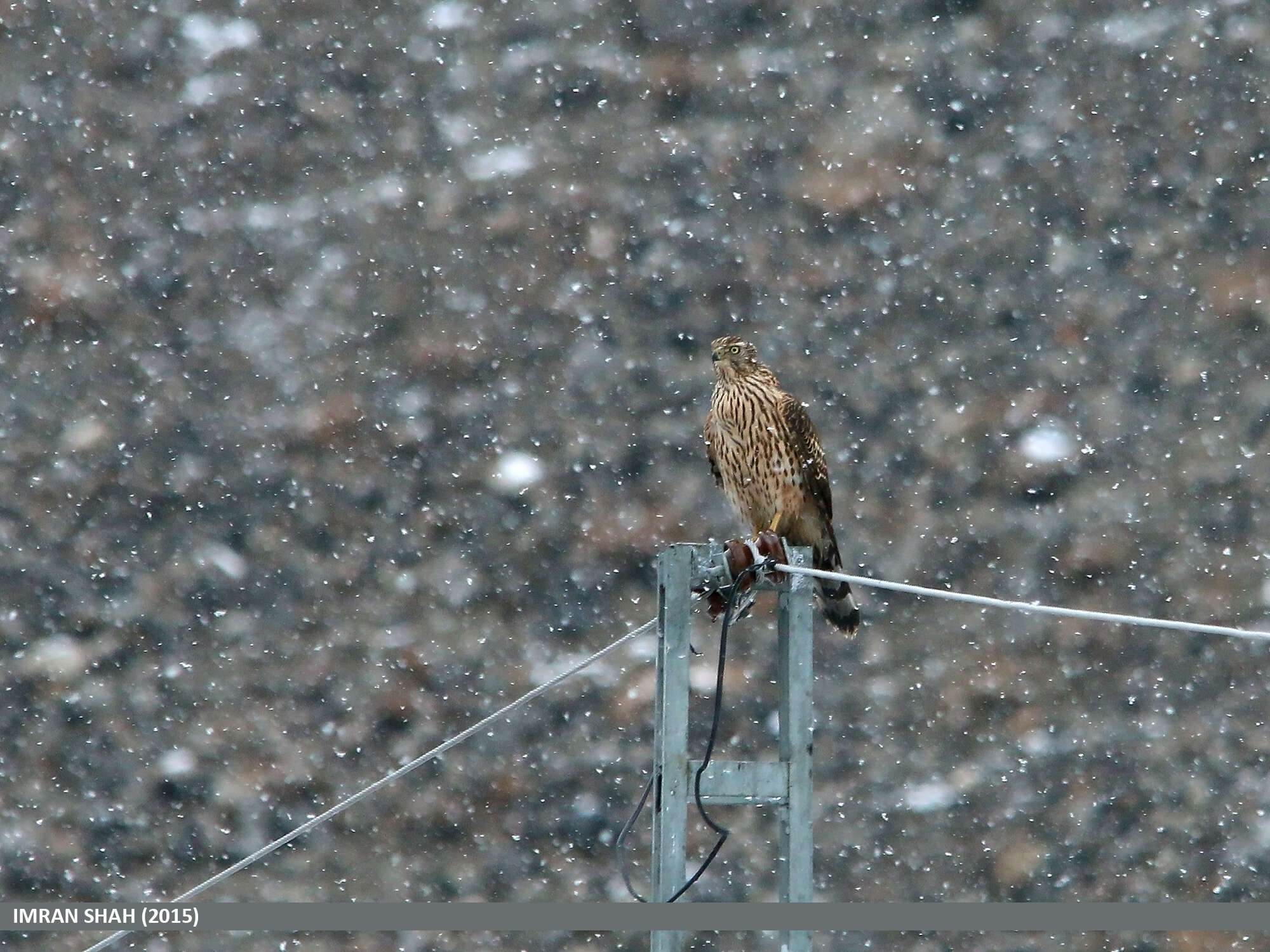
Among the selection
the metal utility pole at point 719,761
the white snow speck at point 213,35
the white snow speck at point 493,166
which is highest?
the white snow speck at point 213,35

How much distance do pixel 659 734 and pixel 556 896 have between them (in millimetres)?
3162

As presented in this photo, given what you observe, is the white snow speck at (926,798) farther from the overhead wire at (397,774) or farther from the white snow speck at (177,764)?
the white snow speck at (177,764)

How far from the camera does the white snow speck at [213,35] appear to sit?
602cm

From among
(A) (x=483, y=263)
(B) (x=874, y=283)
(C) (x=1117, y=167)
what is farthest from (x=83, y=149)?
(C) (x=1117, y=167)

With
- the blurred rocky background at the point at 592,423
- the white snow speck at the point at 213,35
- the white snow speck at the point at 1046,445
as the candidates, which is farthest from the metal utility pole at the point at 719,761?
the white snow speck at the point at 213,35

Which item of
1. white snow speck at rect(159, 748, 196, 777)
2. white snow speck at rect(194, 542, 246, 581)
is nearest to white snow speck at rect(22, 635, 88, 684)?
white snow speck at rect(159, 748, 196, 777)

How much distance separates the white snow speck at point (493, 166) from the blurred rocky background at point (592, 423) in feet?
0.08

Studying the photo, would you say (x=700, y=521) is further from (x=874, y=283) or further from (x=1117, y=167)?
(x=1117, y=167)

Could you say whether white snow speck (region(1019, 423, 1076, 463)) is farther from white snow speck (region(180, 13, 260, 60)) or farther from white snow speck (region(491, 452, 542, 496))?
white snow speck (region(180, 13, 260, 60))

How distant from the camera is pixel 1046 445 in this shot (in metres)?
6.03

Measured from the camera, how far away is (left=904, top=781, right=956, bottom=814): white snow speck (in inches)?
230

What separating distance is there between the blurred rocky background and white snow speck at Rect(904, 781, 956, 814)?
16mm

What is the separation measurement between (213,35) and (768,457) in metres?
3.26

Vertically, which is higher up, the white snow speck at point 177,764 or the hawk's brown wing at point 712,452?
the hawk's brown wing at point 712,452
